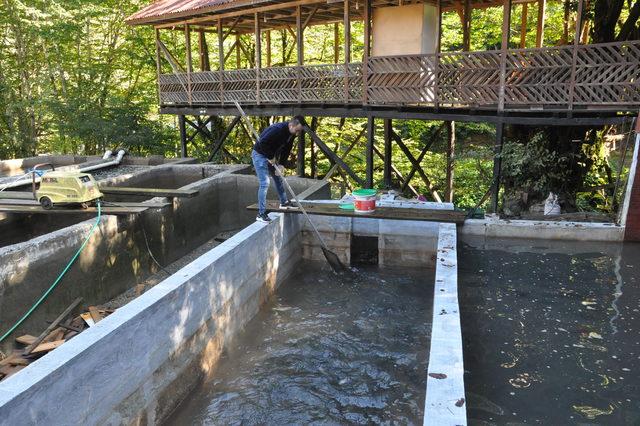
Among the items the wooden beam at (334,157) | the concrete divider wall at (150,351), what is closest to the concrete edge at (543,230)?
the concrete divider wall at (150,351)

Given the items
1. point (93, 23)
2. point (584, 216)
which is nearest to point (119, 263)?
point (584, 216)

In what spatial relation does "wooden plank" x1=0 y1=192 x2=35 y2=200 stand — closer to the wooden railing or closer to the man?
the man

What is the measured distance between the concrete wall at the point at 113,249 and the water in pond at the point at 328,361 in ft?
9.53

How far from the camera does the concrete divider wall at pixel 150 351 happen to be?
3.79 meters

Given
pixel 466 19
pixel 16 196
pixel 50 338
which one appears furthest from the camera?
pixel 466 19

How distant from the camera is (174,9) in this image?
1489cm

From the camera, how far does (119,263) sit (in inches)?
346

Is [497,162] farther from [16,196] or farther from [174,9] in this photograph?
[174,9]

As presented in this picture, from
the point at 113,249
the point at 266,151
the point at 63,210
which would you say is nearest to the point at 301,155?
the point at 266,151

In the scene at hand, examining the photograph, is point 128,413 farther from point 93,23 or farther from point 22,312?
point 93,23

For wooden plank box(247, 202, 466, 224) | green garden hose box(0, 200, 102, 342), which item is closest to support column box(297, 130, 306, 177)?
wooden plank box(247, 202, 466, 224)

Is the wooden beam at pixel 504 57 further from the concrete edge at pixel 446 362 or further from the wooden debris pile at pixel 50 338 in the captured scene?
the wooden debris pile at pixel 50 338

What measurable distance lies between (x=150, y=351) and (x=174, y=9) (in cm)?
1267

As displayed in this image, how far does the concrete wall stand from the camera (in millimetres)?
6789
